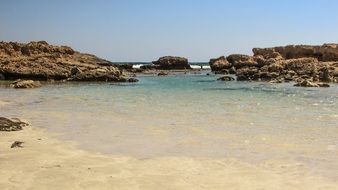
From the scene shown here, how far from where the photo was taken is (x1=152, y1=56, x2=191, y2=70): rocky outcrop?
86062mm

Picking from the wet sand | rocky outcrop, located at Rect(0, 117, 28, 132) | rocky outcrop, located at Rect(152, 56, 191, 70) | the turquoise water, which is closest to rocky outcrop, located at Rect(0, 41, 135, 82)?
the turquoise water

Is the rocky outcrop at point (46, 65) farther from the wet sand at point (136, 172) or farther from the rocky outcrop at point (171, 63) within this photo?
the wet sand at point (136, 172)

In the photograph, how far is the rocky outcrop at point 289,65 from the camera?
43281 mm

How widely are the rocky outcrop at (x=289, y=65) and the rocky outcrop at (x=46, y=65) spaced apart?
15102 mm

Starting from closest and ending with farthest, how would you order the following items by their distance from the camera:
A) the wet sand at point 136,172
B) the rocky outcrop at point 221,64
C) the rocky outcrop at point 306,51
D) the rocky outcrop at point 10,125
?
the wet sand at point 136,172 < the rocky outcrop at point 10,125 < the rocky outcrop at point 306,51 < the rocky outcrop at point 221,64

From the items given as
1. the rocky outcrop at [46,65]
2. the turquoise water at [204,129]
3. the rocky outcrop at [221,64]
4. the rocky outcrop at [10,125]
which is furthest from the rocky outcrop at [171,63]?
the rocky outcrop at [10,125]

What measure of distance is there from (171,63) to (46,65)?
43341mm

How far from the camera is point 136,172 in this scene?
7.67m

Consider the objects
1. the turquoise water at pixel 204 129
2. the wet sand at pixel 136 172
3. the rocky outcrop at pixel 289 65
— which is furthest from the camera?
the rocky outcrop at pixel 289 65

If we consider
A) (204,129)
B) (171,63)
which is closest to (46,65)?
(204,129)

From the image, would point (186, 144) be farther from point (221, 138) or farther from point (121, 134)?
point (121, 134)

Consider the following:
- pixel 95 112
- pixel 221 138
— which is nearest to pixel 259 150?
pixel 221 138

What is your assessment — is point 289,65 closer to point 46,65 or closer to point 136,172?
point 46,65

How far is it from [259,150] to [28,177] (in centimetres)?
489
